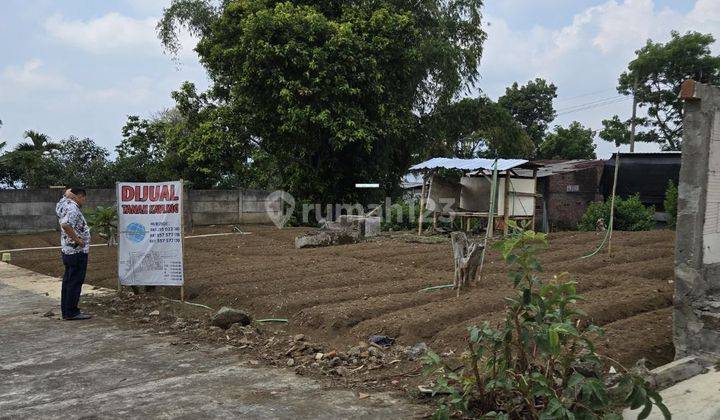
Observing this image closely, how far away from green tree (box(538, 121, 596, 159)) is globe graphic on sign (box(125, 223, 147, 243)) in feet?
103

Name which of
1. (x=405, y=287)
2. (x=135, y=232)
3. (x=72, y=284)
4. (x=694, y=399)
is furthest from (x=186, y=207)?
(x=694, y=399)

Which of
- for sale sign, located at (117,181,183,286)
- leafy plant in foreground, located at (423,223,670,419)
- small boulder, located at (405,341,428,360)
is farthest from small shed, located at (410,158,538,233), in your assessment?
leafy plant in foreground, located at (423,223,670,419)

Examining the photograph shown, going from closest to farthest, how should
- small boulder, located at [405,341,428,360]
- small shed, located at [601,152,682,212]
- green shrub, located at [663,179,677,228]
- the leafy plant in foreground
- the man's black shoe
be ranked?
the leafy plant in foreground
small boulder, located at [405,341,428,360]
the man's black shoe
green shrub, located at [663,179,677,228]
small shed, located at [601,152,682,212]

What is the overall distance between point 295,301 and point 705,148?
464cm

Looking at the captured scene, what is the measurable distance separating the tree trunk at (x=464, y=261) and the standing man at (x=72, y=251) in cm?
455

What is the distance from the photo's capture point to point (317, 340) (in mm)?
6293

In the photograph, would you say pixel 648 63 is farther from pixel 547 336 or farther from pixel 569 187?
pixel 547 336

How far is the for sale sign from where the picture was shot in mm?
8422

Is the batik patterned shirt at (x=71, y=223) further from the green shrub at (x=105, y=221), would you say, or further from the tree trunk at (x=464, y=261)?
the green shrub at (x=105, y=221)

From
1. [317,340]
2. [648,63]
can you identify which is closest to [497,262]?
[317,340]

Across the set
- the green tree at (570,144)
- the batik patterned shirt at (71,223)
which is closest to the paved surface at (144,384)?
the batik patterned shirt at (71,223)

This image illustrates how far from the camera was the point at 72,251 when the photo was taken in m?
7.68

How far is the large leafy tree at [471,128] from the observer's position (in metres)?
23.0

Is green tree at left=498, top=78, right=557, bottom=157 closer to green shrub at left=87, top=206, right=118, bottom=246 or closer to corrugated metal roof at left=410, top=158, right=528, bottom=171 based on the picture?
corrugated metal roof at left=410, top=158, right=528, bottom=171
